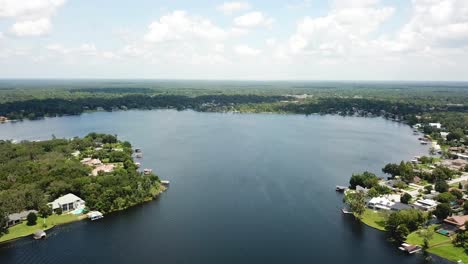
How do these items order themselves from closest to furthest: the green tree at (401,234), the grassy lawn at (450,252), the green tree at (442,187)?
the grassy lawn at (450,252), the green tree at (401,234), the green tree at (442,187)

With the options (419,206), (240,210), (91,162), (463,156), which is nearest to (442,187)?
(419,206)

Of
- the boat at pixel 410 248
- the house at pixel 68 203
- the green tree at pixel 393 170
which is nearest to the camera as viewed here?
the boat at pixel 410 248

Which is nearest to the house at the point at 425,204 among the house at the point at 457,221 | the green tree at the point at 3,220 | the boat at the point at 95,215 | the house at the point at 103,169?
the house at the point at 457,221

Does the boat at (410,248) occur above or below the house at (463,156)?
below

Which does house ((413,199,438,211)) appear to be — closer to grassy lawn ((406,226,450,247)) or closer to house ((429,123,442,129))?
grassy lawn ((406,226,450,247))

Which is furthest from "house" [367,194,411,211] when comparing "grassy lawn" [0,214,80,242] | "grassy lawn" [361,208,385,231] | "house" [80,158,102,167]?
"house" [80,158,102,167]

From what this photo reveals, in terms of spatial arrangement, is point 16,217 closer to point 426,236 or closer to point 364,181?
point 426,236

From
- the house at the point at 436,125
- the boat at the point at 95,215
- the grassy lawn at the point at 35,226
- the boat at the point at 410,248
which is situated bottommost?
the boat at the point at 410,248

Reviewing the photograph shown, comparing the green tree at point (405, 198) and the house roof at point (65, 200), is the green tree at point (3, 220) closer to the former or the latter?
the house roof at point (65, 200)
